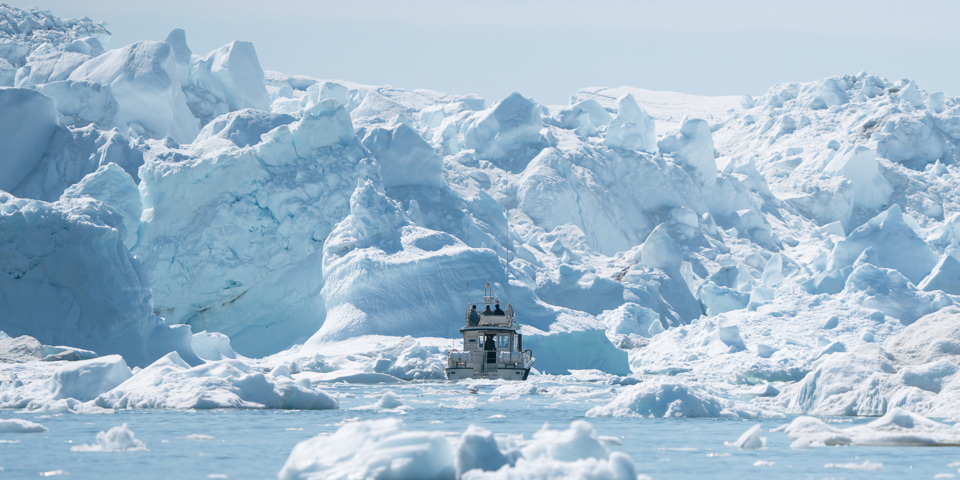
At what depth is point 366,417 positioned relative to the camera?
15297mm

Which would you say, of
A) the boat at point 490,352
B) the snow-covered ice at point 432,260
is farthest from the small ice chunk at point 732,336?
the boat at point 490,352

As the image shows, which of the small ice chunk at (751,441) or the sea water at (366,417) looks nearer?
the sea water at (366,417)

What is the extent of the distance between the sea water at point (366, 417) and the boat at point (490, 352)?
8.74 m

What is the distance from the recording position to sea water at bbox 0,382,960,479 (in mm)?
9891

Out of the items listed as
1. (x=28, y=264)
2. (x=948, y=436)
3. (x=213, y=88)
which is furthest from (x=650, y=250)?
(x=948, y=436)

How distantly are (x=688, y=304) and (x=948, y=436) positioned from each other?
96.7 ft

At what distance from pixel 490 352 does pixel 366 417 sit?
1295 centimetres

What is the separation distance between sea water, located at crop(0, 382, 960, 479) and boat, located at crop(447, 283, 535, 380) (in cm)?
874

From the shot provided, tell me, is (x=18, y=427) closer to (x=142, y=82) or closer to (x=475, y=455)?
(x=475, y=455)

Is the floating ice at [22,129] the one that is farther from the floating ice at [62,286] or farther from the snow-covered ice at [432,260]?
the floating ice at [62,286]

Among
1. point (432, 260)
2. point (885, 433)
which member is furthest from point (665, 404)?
point (432, 260)

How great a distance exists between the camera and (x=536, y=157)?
1948 inches

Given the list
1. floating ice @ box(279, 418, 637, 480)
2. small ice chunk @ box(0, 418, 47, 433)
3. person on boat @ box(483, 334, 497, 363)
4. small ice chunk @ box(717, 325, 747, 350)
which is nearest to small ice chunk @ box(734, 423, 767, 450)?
floating ice @ box(279, 418, 637, 480)

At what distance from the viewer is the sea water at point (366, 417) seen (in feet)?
32.4
